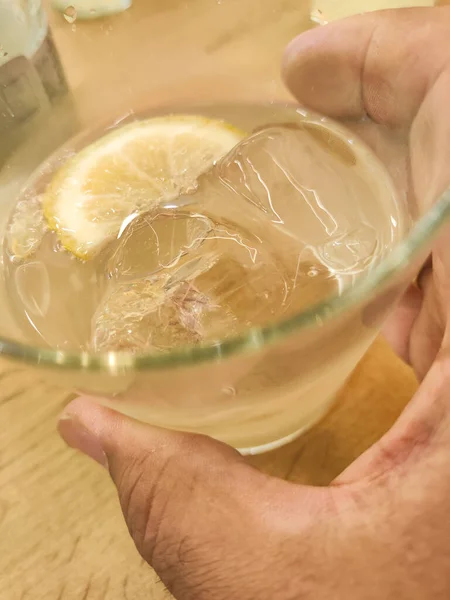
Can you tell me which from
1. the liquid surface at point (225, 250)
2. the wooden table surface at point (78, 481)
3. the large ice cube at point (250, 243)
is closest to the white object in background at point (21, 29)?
the liquid surface at point (225, 250)

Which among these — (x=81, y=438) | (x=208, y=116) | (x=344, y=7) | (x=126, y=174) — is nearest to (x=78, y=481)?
(x=81, y=438)

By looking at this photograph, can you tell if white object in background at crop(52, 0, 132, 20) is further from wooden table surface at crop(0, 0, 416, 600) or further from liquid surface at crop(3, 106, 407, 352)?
wooden table surface at crop(0, 0, 416, 600)

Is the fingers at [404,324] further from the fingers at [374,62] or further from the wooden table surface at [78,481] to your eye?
the fingers at [374,62]

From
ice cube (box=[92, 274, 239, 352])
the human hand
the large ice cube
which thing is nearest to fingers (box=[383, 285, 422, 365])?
the human hand

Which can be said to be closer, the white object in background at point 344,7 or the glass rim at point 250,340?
the glass rim at point 250,340

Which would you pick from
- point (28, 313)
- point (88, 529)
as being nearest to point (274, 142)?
point (28, 313)
